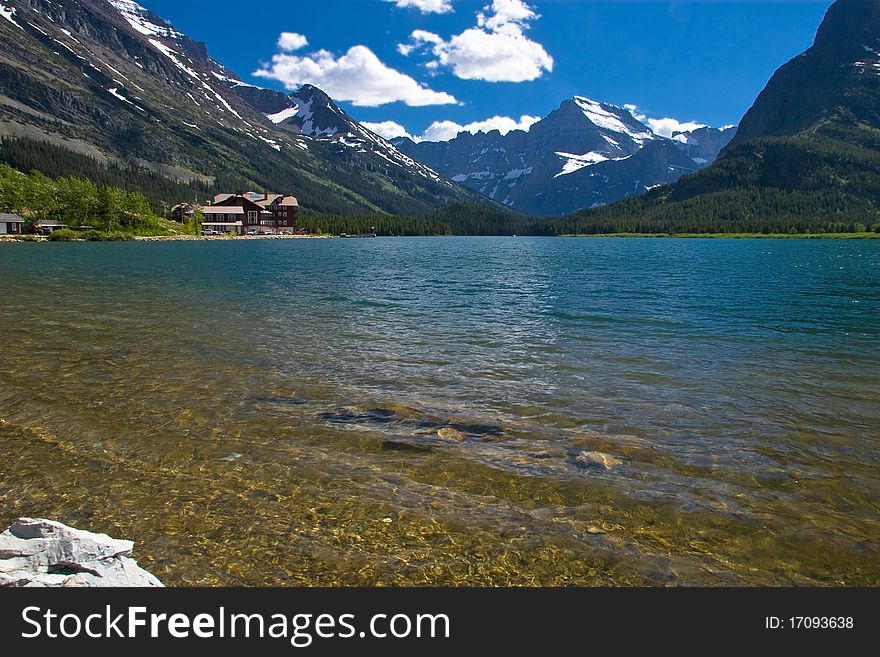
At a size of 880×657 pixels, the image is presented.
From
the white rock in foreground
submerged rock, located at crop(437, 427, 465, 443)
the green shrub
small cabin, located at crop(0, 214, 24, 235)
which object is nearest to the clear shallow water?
submerged rock, located at crop(437, 427, 465, 443)

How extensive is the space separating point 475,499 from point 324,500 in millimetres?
2897

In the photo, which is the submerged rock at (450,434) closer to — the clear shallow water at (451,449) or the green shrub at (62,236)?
the clear shallow water at (451,449)

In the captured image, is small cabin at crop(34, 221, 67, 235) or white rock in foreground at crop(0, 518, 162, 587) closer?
white rock in foreground at crop(0, 518, 162, 587)

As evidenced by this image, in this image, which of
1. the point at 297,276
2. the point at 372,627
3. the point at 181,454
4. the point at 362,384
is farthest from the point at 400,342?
the point at 297,276

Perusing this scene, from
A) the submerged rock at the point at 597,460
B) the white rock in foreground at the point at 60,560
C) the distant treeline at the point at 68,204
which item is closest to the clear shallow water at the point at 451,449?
the submerged rock at the point at 597,460

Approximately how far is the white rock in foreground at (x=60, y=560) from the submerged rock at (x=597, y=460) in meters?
8.48

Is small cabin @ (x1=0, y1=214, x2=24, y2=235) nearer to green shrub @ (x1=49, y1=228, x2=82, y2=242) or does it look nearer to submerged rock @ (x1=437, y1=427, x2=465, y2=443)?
green shrub @ (x1=49, y1=228, x2=82, y2=242)

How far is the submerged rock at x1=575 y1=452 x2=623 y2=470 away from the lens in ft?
37.5

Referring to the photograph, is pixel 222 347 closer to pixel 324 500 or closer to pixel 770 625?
pixel 324 500

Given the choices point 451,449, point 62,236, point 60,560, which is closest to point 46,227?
point 62,236

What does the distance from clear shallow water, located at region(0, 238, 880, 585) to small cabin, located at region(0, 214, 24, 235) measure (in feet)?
556

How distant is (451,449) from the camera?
12.3 meters

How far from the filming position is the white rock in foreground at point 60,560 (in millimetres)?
6312

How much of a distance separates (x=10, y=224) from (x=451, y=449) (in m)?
200
